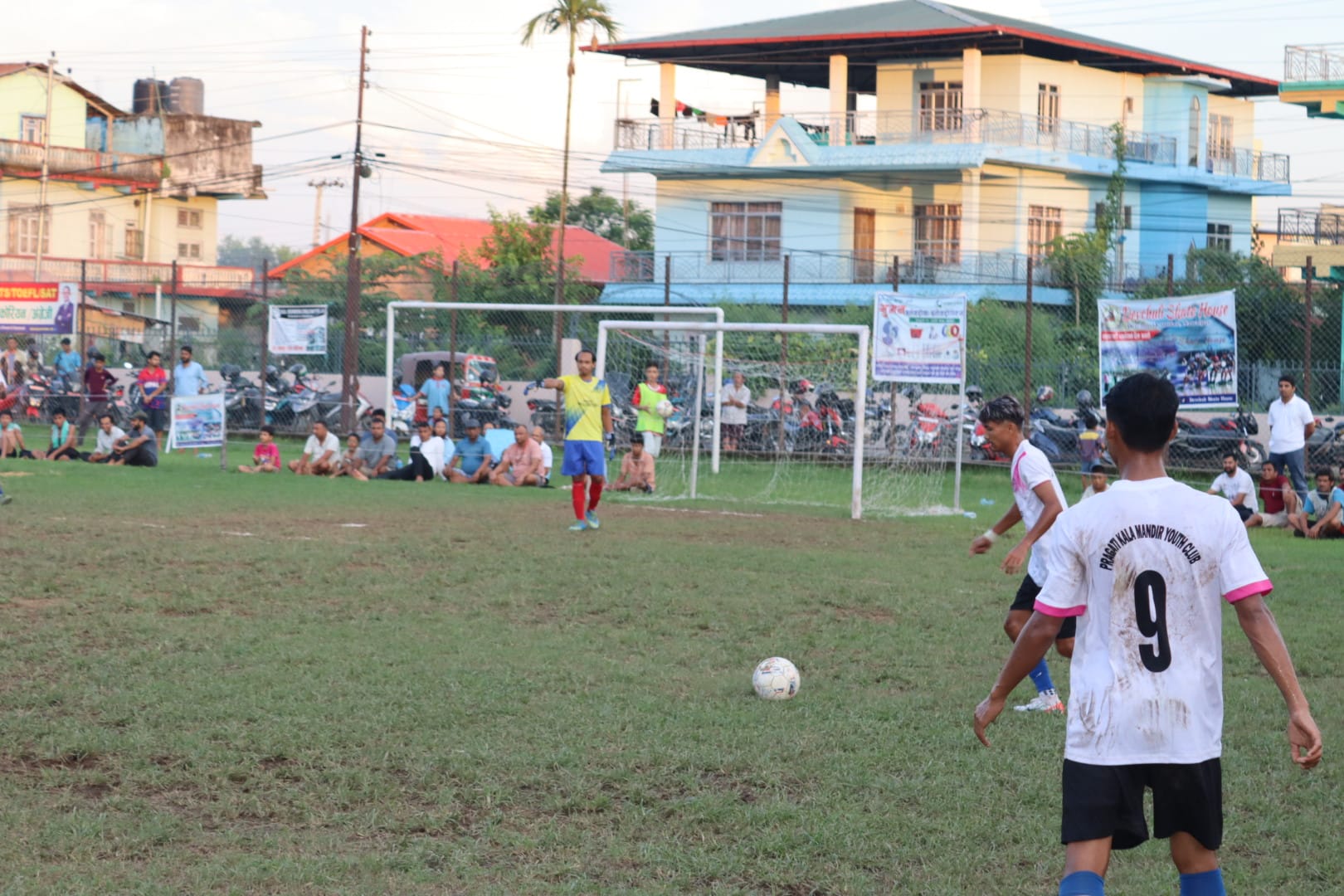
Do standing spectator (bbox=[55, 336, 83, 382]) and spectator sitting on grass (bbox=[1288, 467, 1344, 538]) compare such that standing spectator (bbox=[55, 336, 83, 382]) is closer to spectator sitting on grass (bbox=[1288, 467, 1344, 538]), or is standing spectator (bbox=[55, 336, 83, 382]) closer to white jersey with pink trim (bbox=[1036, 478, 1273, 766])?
spectator sitting on grass (bbox=[1288, 467, 1344, 538])

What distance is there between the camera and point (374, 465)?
20.8 metres

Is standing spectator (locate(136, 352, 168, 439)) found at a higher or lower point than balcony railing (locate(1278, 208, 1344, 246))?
lower

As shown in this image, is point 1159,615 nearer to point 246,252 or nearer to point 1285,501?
point 1285,501

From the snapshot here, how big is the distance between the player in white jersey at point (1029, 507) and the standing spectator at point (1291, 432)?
10205 mm

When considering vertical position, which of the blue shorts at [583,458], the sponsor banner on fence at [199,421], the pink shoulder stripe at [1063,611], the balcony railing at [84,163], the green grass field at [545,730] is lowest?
the green grass field at [545,730]

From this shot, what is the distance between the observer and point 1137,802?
141 inches

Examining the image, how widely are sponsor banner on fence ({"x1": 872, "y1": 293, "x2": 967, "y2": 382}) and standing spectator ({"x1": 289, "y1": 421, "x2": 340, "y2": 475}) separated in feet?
26.9

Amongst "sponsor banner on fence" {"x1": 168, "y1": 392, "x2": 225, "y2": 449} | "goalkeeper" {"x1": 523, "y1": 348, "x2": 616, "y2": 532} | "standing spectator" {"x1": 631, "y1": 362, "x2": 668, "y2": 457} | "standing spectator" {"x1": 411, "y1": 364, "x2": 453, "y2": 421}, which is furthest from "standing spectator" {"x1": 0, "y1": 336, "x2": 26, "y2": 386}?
"goalkeeper" {"x1": 523, "y1": 348, "x2": 616, "y2": 532}

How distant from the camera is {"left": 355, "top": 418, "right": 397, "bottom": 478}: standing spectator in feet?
68.1

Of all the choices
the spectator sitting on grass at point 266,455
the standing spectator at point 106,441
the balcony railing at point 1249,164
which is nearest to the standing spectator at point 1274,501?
the spectator sitting on grass at point 266,455

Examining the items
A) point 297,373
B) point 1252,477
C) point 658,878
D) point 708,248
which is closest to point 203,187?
point 708,248

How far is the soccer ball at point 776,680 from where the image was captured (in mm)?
7219

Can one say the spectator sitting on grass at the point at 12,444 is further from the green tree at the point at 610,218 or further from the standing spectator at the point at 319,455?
the green tree at the point at 610,218

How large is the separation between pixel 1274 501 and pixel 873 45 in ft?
81.7
